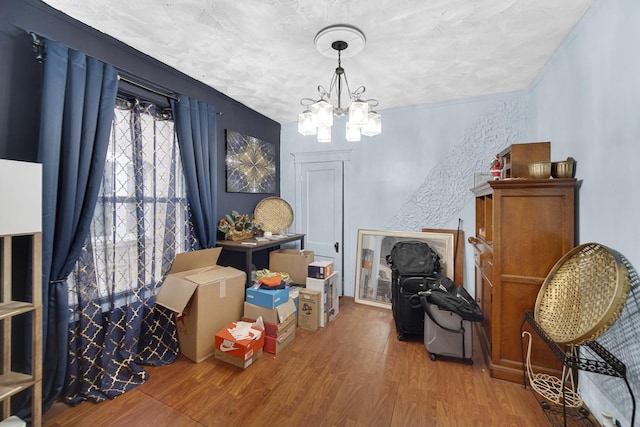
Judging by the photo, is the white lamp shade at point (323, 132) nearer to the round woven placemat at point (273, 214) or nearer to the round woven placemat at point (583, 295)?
the round woven placemat at point (583, 295)

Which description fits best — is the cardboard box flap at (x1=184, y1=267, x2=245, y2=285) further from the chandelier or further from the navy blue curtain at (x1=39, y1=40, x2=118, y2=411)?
Answer: the chandelier

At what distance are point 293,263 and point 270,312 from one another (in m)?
0.89

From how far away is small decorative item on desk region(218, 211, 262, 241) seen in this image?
2.84 metres

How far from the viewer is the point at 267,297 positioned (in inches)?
91.7

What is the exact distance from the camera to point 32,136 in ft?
5.29

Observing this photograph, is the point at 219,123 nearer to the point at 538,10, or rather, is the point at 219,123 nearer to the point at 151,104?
the point at 151,104

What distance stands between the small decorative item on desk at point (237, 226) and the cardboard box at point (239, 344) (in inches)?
37.8

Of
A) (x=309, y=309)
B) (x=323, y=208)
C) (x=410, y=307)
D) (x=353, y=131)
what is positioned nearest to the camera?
(x=353, y=131)

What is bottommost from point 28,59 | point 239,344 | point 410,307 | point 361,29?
point 239,344

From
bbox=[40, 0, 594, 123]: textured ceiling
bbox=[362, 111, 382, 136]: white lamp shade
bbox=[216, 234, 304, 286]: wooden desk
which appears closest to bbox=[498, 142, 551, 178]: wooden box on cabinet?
bbox=[40, 0, 594, 123]: textured ceiling

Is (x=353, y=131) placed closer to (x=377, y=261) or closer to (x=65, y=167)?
(x=65, y=167)

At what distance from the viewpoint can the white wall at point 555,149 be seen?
133 centimetres

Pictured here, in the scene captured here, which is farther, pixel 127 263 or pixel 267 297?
pixel 267 297

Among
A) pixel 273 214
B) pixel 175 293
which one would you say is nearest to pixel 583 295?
pixel 175 293
